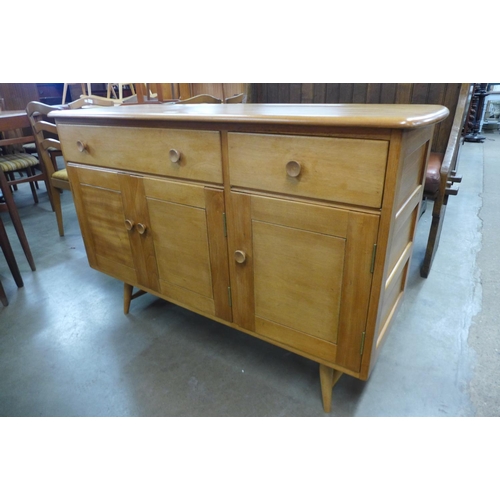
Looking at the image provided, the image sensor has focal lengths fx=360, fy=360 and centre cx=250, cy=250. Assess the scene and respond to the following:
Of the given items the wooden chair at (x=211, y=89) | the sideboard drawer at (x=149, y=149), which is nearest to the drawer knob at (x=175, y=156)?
the sideboard drawer at (x=149, y=149)

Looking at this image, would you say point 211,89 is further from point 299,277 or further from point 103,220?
point 299,277

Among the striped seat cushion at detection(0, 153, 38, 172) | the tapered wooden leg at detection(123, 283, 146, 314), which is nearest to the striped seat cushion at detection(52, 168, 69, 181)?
the striped seat cushion at detection(0, 153, 38, 172)

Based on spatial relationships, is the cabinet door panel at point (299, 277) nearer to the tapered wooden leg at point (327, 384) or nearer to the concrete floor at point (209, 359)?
the tapered wooden leg at point (327, 384)

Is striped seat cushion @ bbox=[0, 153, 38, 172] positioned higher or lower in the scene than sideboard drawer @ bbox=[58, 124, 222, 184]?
lower

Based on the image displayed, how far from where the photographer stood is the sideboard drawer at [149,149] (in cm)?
99

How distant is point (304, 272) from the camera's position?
0.95 metres

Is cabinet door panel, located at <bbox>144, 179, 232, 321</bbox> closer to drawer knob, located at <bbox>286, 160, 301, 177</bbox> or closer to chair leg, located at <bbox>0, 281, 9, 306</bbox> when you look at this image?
drawer knob, located at <bbox>286, 160, 301, 177</bbox>

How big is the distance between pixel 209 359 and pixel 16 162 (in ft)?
7.20

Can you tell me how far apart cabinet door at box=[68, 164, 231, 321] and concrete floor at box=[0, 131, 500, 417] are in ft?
0.76

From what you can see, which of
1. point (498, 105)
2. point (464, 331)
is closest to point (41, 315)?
point (464, 331)

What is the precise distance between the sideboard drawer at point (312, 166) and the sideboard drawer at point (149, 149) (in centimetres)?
8

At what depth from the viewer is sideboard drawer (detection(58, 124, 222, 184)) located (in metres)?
0.99

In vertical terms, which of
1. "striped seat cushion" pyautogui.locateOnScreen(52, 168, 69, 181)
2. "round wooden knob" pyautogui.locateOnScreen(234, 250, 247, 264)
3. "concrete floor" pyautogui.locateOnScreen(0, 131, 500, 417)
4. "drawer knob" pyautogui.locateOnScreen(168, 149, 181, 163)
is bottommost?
"concrete floor" pyautogui.locateOnScreen(0, 131, 500, 417)

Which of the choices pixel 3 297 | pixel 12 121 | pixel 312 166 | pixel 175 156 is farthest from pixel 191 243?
pixel 12 121
